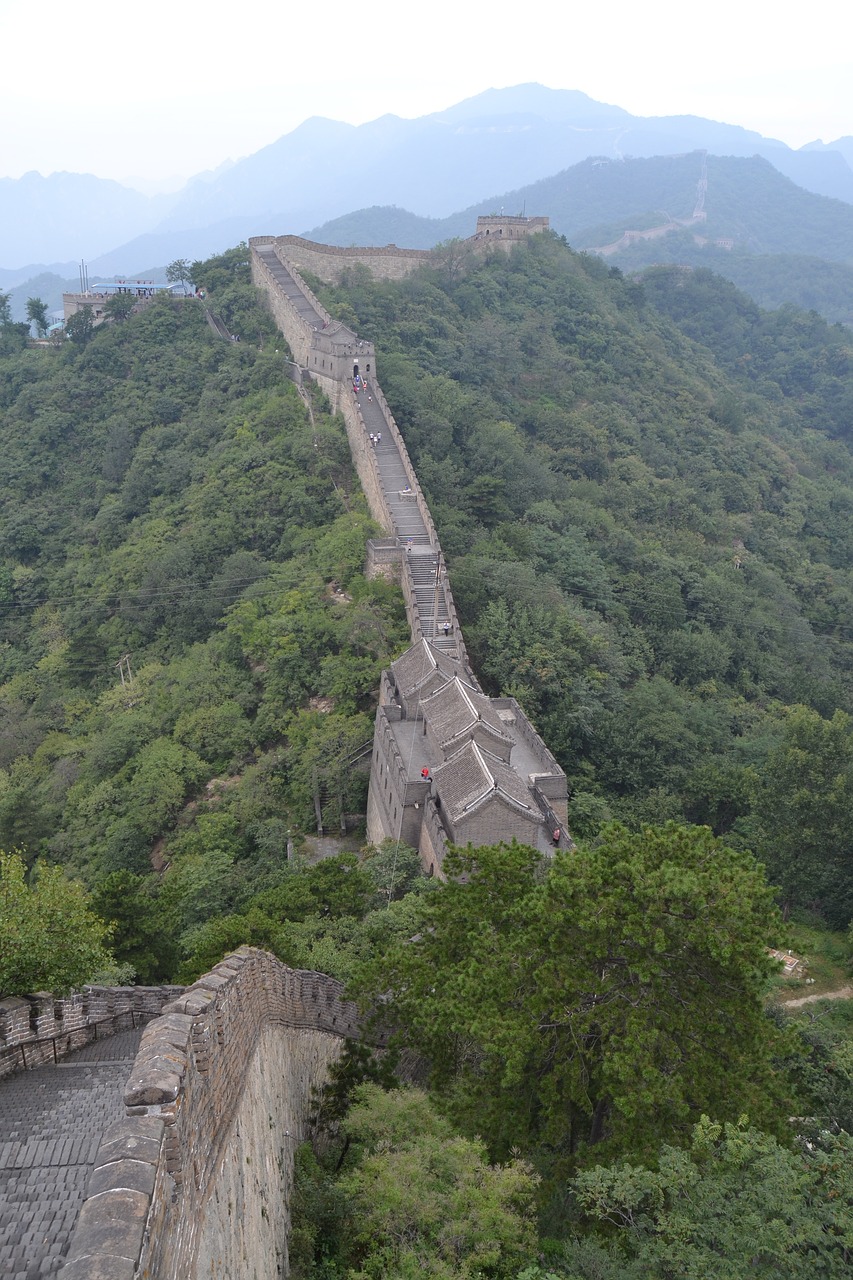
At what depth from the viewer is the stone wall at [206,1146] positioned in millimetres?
6143

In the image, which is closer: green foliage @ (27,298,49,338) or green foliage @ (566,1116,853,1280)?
green foliage @ (566,1116,853,1280)

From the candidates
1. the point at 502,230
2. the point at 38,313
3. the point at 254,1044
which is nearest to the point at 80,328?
the point at 38,313

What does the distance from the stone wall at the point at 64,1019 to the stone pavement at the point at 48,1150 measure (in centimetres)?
29

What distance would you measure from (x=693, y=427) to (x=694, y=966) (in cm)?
5880

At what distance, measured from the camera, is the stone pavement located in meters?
7.17

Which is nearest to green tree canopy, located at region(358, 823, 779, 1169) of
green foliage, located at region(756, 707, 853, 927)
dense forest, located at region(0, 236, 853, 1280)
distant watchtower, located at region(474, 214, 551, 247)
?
dense forest, located at region(0, 236, 853, 1280)

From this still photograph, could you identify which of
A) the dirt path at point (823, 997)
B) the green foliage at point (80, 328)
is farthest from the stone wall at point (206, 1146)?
the green foliage at point (80, 328)

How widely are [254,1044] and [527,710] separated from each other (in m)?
22.2

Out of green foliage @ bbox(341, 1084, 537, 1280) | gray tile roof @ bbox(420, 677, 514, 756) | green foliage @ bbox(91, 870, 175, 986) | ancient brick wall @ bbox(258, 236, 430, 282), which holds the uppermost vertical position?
ancient brick wall @ bbox(258, 236, 430, 282)

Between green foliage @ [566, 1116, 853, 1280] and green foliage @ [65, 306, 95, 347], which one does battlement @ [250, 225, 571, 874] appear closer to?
green foliage @ [566, 1116, 853, 1280]

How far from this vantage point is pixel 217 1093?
8766 millimetres

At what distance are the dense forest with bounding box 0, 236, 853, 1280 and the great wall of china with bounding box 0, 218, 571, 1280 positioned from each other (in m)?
1.10

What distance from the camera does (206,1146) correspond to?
8102 millimetres

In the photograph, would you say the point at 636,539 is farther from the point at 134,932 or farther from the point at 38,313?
the point at 38,313
